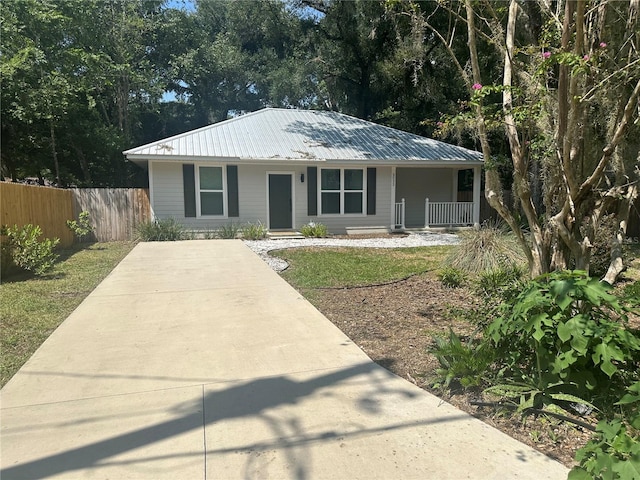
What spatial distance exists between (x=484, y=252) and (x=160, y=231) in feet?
31.1

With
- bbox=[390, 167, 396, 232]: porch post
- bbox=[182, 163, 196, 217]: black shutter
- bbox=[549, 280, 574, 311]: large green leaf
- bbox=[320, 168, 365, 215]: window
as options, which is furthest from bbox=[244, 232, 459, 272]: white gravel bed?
bbox=[549, 280, 574, 311]: large green leaf

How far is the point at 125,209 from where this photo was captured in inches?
581

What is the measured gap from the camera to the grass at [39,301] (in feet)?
Result: 14.6

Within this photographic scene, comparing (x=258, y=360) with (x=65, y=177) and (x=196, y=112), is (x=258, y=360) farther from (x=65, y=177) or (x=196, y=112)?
(x=196, y=112)

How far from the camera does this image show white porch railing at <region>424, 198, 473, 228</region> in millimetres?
17141

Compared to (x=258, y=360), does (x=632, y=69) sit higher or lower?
higher

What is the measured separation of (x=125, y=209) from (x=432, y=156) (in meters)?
11.0

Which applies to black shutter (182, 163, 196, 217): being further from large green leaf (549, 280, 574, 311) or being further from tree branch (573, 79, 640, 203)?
large green leaf (549, 280, 574, 311)

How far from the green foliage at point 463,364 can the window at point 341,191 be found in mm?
12109

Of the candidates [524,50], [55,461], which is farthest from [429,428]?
[524,50]

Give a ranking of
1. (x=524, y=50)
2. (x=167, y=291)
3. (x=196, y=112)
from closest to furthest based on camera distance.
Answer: (x=524, y=50) → (x=167, y=291) → (x=196, y=112)

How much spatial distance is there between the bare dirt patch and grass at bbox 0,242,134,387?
3298 mm

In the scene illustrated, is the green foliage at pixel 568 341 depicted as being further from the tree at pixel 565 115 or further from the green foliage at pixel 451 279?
the green foliage at pixel 451 279

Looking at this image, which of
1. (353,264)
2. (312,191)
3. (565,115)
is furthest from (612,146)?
(312,191)
